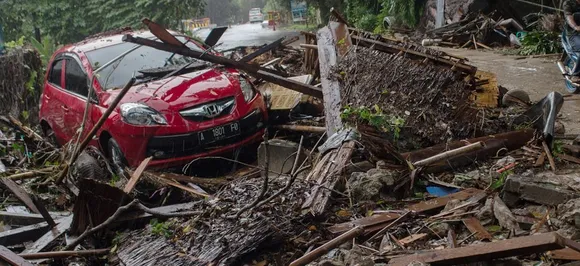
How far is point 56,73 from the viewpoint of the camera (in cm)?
808

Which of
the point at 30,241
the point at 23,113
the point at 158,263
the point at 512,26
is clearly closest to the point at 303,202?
the point at 158,263

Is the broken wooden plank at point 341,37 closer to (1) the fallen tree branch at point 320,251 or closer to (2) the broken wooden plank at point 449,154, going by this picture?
(2) the broken wooden plank at point 449,154

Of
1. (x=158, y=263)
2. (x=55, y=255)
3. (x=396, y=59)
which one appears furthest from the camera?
(x=396, y=59)

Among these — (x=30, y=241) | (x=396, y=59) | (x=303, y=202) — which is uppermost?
(x=396, y=59)

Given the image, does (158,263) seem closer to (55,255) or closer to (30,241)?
(55,255)

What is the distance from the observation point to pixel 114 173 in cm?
654

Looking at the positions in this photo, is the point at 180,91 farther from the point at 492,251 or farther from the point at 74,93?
the point at 492,251

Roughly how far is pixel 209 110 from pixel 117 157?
4.53 feet

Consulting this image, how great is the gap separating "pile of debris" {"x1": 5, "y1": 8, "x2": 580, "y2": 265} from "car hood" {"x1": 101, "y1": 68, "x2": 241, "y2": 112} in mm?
344

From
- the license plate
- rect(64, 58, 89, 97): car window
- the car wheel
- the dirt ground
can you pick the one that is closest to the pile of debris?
the car wheel

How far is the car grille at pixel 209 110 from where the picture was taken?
6.13m

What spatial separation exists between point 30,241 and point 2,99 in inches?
291

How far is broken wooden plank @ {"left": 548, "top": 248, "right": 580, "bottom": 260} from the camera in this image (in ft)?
10.6

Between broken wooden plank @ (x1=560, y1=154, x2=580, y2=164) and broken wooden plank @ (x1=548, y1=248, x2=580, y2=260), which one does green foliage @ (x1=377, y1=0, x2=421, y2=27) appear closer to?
broken wooden plank @ (x1=560, y1=154, x2=580, y2=164)
